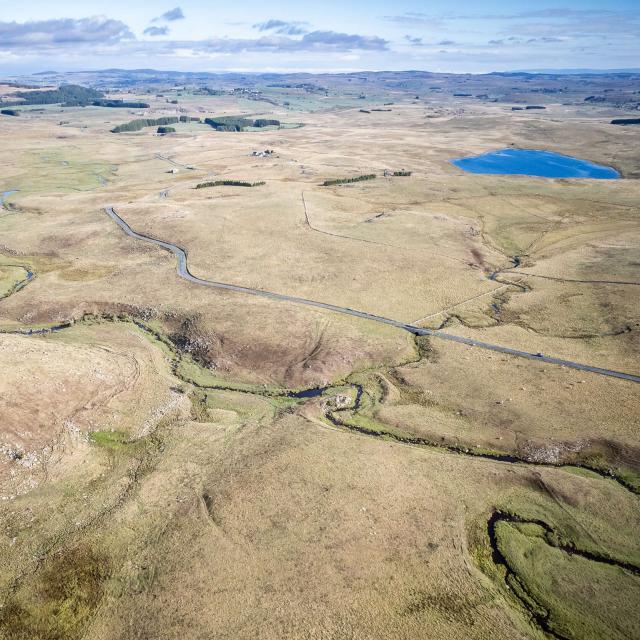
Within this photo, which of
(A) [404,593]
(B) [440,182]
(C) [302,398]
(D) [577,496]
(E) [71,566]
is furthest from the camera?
(B) [440,182]

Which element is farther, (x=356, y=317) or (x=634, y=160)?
(x=634, y=160)

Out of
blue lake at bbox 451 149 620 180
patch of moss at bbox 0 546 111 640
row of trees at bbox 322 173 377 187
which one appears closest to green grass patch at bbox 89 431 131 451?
patch of moss at bbox 0 546 111 640

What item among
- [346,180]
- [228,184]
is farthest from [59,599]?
[346,180]

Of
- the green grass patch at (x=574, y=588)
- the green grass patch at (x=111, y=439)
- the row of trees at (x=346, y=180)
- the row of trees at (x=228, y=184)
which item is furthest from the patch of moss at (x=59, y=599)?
the row of trees at (x=346, y=180)

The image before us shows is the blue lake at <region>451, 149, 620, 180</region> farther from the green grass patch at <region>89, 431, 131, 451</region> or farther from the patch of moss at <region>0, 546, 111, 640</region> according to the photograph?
the patch of moss at <region>0, 546, 111, 640</region>

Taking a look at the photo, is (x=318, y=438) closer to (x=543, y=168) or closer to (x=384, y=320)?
(x=384, y=320)

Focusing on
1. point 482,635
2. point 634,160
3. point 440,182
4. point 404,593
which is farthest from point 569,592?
point 634,160

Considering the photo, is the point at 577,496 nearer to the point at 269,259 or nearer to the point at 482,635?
the point at 482,635

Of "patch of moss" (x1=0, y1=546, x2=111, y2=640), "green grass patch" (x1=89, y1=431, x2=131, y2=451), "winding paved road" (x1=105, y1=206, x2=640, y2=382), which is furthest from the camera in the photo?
"winding paved road" (x1=105, y1=206, x2=640, y2=382)

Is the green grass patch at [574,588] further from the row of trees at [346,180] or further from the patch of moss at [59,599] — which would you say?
the row of trees at [346,180]
